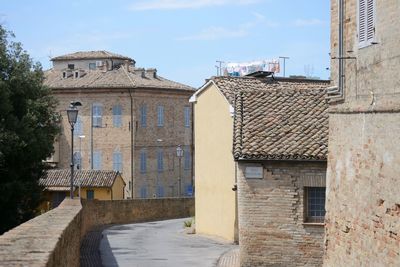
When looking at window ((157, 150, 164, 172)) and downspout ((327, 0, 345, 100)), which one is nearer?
downspout ((327, 0, 345, 100))

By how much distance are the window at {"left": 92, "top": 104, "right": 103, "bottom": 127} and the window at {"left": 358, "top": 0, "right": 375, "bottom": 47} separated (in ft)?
154

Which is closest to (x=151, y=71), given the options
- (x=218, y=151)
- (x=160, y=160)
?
(x=160, y=160)

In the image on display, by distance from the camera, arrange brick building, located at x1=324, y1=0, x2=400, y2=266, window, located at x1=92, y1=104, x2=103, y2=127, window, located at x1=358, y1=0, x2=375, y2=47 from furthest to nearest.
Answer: window, located at x1=92, y1=104, x2=103, y2=127 < window, located at x1=358, y1=0, x2=375, y2=47 < brick building, located at x1=324, y1=0, x2=400, y2=266

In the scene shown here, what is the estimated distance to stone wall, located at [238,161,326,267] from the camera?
2016 centimetres

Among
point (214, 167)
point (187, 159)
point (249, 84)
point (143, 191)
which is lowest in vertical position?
point (143, 191)

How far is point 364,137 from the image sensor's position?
12.2 metres

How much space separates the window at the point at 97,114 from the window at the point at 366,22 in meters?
46.9

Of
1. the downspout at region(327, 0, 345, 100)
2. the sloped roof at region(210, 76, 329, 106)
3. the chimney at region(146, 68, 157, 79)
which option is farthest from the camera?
the chimney at region(146, 68, 157, 79)

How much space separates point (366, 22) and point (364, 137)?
6.06 ft

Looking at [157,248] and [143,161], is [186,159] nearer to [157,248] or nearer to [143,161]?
[143,161]

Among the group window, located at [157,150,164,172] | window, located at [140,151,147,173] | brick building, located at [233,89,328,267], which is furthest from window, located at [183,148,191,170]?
brick building, located at [233,89,328,267]

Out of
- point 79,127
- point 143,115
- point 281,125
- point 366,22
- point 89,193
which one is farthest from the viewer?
point 79,127

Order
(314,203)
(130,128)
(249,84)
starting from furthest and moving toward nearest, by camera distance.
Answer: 1. (130,128)
2. (249,84)
3. (314,203)

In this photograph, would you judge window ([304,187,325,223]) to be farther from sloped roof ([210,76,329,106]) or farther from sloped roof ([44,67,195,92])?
sloped roof ([44,67,195,92])
